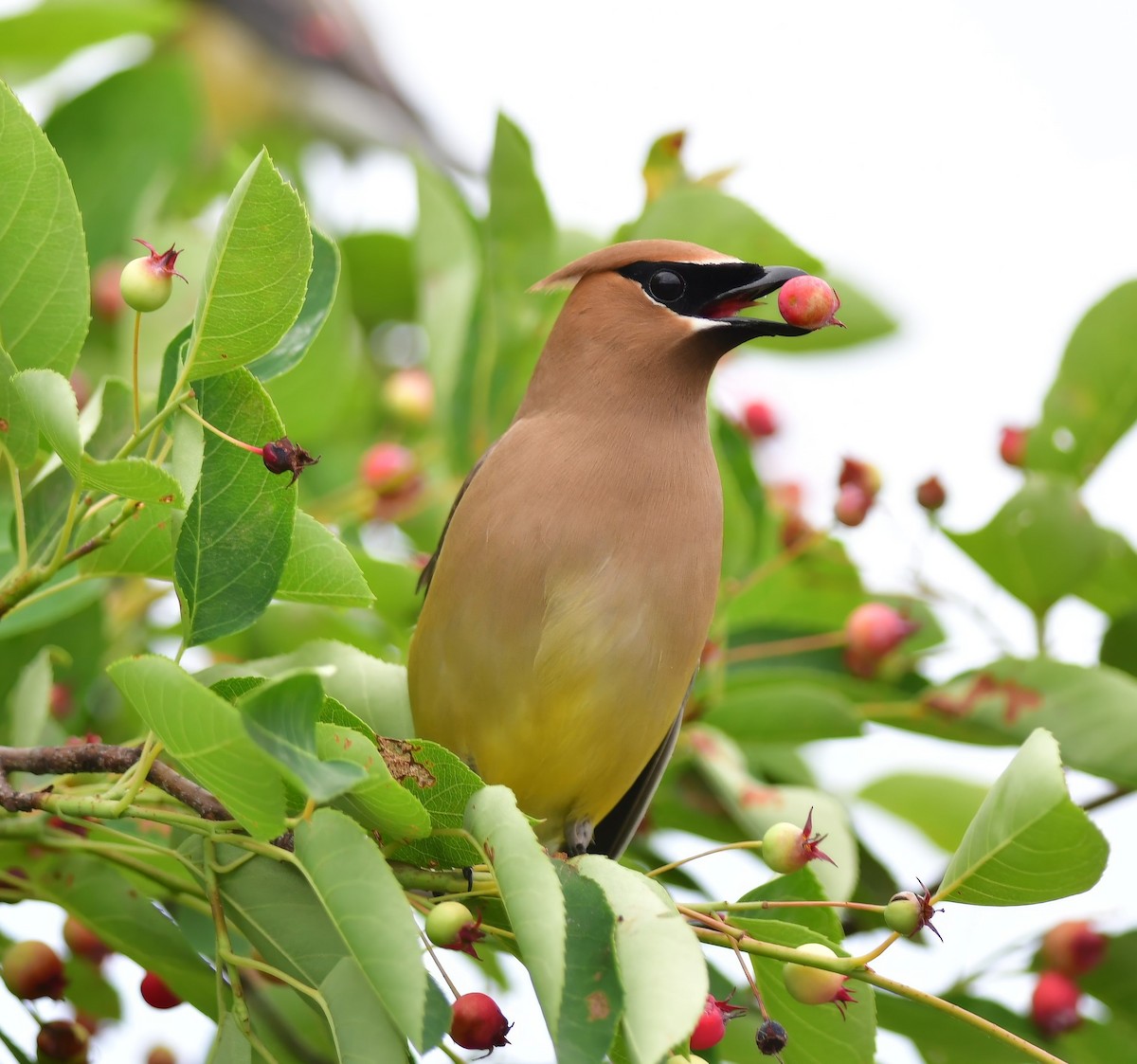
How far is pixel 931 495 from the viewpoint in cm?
366

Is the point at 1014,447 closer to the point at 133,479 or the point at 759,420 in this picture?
the point at 759,420

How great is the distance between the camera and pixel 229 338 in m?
2.08

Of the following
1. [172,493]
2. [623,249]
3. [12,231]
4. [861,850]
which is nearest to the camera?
[172,493]

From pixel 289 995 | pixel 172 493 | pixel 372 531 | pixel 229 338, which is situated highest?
pixel 229 338

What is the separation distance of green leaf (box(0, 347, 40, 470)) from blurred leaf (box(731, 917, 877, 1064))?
46.6 inches

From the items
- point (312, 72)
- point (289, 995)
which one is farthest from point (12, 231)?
point (312, 72)

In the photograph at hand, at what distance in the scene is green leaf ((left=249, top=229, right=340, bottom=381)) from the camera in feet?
8.15

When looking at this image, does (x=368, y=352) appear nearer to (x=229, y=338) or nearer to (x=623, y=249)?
Answer: (x=623, y=249)

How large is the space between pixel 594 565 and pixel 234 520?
3.03ft

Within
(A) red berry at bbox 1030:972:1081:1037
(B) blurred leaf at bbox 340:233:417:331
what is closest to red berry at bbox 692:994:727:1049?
(A) red berry at bbox 1030:972:1081:1037

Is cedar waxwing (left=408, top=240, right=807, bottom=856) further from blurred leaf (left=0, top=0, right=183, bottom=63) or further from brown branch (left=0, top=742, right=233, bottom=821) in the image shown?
blurred leaf (left=0, top=0, right=183, bottom=63)

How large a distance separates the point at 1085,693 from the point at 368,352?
253 centimetres

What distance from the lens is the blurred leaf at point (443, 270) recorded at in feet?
13.6

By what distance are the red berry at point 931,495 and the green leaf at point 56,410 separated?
84.4 inches
